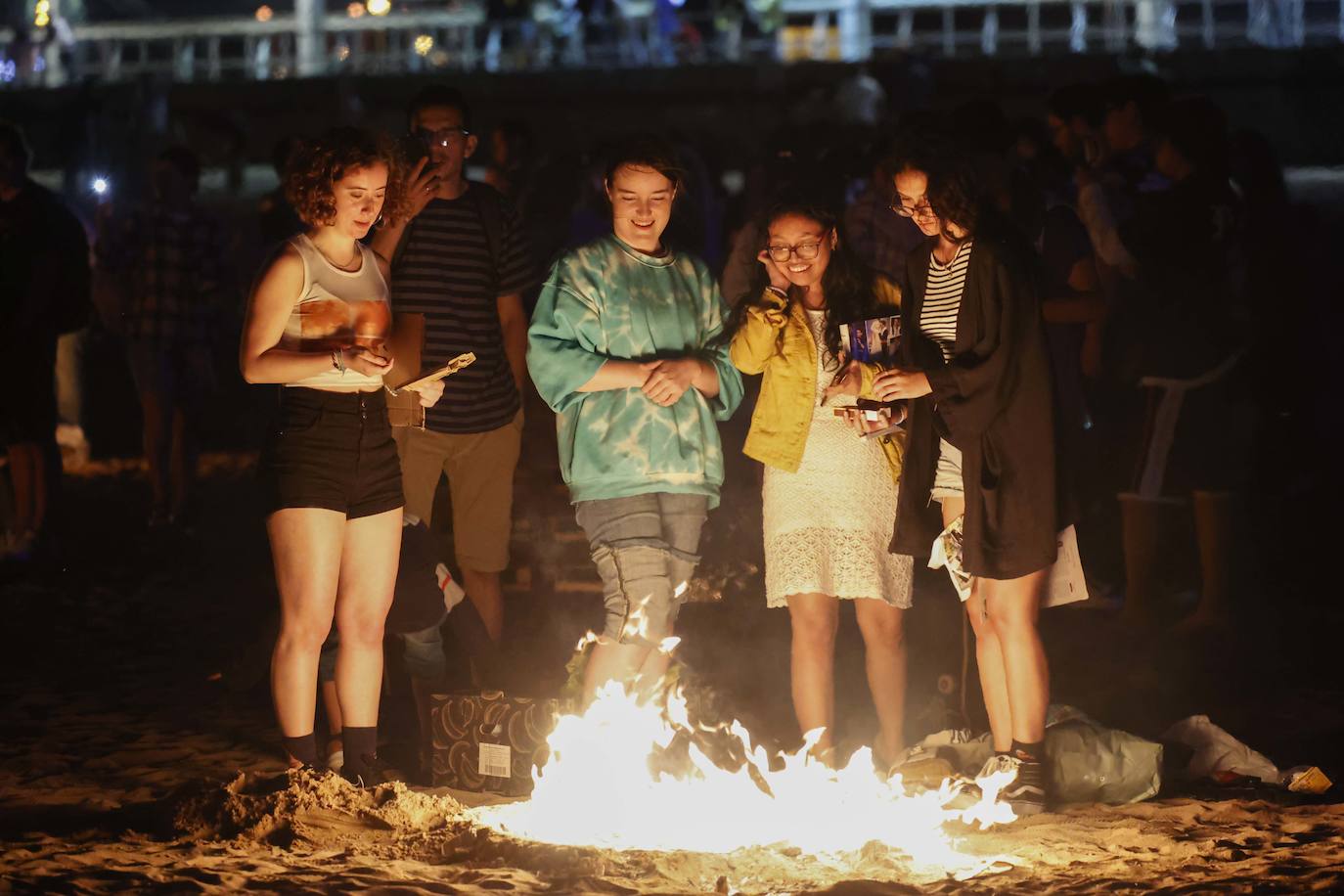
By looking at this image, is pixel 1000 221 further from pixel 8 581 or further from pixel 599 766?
pixel 8 581

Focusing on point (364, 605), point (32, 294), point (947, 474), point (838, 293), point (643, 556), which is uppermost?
point (32, 294)

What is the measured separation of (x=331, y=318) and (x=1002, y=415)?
2161 millimetres

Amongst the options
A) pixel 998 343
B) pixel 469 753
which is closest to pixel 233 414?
pixel 469 753

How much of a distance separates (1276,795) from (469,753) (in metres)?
2.70

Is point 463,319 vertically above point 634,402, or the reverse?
point 463,319

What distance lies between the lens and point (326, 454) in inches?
201

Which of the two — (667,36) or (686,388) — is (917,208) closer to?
(686,388)

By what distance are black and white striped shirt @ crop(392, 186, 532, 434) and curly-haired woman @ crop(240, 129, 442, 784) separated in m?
0.89

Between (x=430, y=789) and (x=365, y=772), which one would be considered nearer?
(x=365, y=772)

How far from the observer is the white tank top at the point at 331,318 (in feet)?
16.7

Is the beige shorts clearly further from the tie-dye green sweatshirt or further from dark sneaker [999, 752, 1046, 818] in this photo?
dark sneaker [999, 752, 1046, 818]

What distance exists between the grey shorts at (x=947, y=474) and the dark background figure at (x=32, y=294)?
5543 millimetres

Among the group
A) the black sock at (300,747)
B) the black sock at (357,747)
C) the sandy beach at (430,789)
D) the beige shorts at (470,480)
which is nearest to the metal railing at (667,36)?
the sandy beach at (430,789)

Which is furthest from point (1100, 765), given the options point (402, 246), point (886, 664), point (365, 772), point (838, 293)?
point (402, 246)
